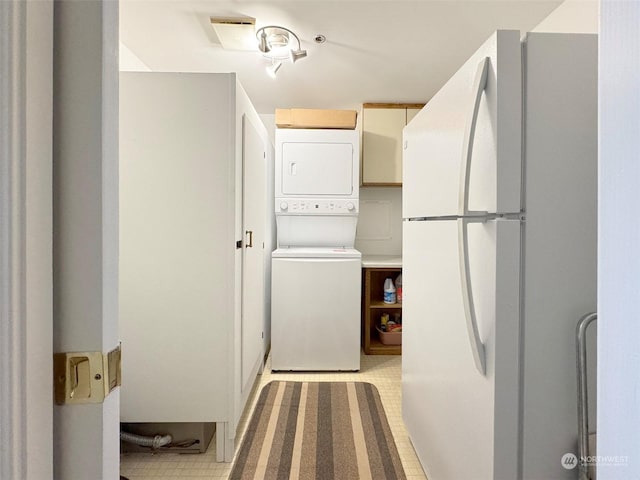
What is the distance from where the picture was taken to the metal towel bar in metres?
0.87

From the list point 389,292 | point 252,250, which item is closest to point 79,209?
point 252,250

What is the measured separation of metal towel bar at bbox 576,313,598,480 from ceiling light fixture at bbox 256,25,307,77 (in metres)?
2.12

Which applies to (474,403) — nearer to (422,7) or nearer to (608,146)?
(608,146)

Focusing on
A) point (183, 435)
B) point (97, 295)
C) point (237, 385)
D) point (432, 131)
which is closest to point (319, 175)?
point (432, 131)

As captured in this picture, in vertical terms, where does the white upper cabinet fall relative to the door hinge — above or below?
above

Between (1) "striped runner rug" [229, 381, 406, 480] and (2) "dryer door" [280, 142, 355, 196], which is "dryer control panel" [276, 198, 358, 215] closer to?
(2) "dryer door" [280, 142, 355, 196]

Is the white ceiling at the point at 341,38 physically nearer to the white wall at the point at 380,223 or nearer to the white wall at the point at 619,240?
the white wall at the point at 380,223

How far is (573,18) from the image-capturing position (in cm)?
171

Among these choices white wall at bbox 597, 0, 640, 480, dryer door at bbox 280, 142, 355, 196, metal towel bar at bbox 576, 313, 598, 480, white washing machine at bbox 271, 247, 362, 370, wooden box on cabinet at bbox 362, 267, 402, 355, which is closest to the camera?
white wall at bbox 597, 0, 640, 480

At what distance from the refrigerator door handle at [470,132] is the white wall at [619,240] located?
20.8 inches

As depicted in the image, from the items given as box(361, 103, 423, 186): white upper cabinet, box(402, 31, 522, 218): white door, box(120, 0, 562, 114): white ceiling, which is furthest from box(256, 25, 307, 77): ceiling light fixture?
box(402, 31, 522, 218): white door

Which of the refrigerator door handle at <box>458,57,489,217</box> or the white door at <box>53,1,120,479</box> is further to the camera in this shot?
the refrigerator door handle at <box>458,57,489,217</box>

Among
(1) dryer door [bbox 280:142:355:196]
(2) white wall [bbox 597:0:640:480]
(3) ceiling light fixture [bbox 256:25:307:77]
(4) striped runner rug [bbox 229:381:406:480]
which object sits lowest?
(4) striped runner rug [bbox 229:381:406:480]

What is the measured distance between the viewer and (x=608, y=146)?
39 cm
